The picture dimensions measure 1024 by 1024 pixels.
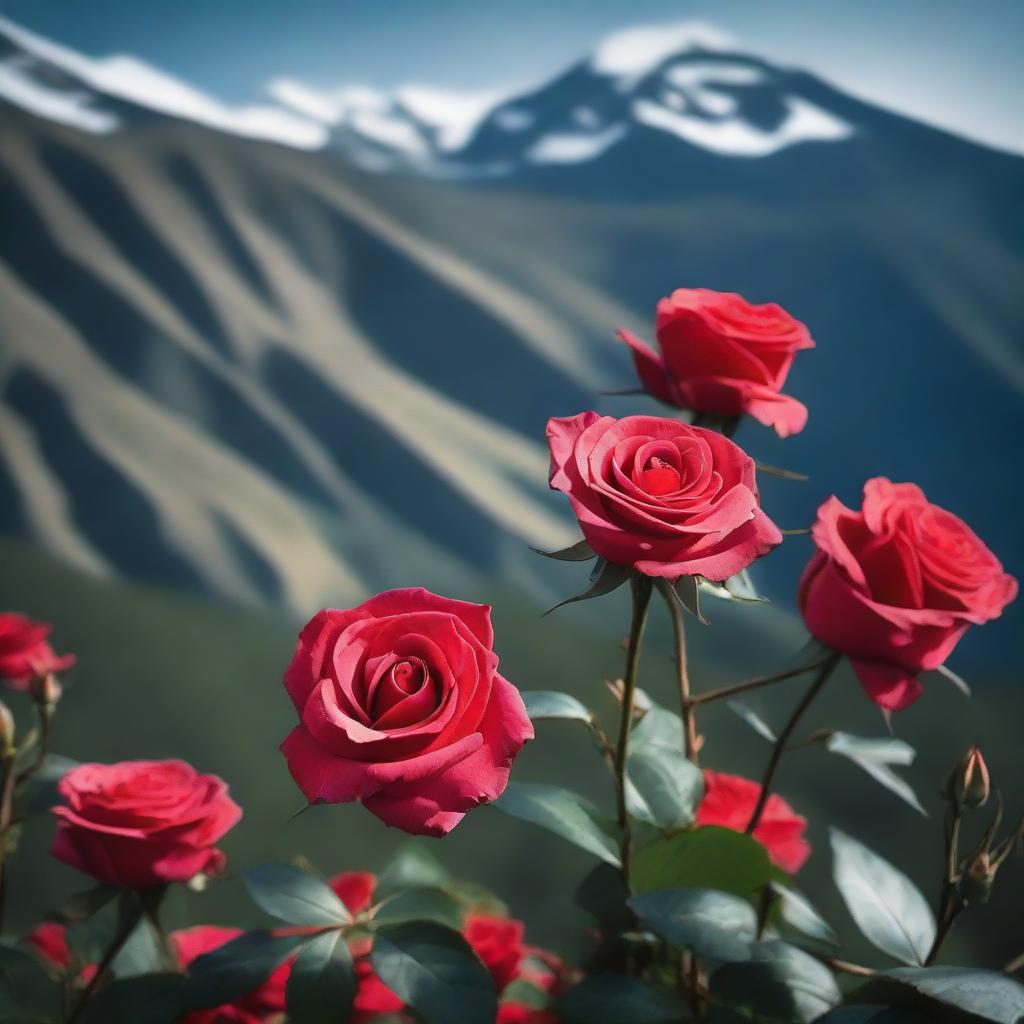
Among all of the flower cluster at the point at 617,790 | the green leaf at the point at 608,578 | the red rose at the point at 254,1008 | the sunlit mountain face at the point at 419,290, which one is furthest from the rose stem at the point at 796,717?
the sunlit mountain face at the point at 419,290

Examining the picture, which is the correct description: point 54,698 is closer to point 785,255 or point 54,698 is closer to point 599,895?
point 599,895

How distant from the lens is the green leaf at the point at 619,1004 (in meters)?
0.41

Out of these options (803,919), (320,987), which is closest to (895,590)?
(803,919)

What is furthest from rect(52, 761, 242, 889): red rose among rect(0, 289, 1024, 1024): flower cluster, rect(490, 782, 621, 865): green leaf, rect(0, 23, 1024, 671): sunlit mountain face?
rect(0, 23, 1024, 671): sunlit mountain face

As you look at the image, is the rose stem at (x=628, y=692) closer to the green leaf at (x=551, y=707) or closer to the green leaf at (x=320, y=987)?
the green leaf at (x=551, y=707)

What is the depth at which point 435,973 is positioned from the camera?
1.27ft

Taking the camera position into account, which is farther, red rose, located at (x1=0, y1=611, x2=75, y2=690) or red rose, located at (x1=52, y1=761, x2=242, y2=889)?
red rose, located at (x1=0, y1=611, x2=75, y2=690)

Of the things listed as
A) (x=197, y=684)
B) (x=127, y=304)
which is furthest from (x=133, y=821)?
(x=127, y=304)

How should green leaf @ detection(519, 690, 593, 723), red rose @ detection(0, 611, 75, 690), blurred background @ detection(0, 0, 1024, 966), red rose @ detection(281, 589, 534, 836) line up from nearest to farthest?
red rose @ detection(281, 589, 534, 836)
green leaf @ detection(519, 690, 593, 723)
red rose @ detection(0, 611, 75, 690)
blurred background @ detection(0, 0, 1024, 966)

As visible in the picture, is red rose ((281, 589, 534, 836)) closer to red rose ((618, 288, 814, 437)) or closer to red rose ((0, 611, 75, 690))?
red rose ((618, 288, 814, 437))

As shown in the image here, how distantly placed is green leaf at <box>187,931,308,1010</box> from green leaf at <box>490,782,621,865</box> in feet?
0.35

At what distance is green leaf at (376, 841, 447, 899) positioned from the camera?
0.49m

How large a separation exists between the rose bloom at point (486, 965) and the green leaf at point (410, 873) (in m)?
0.01

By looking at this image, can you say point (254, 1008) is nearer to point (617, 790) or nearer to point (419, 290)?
point (617, 790)
